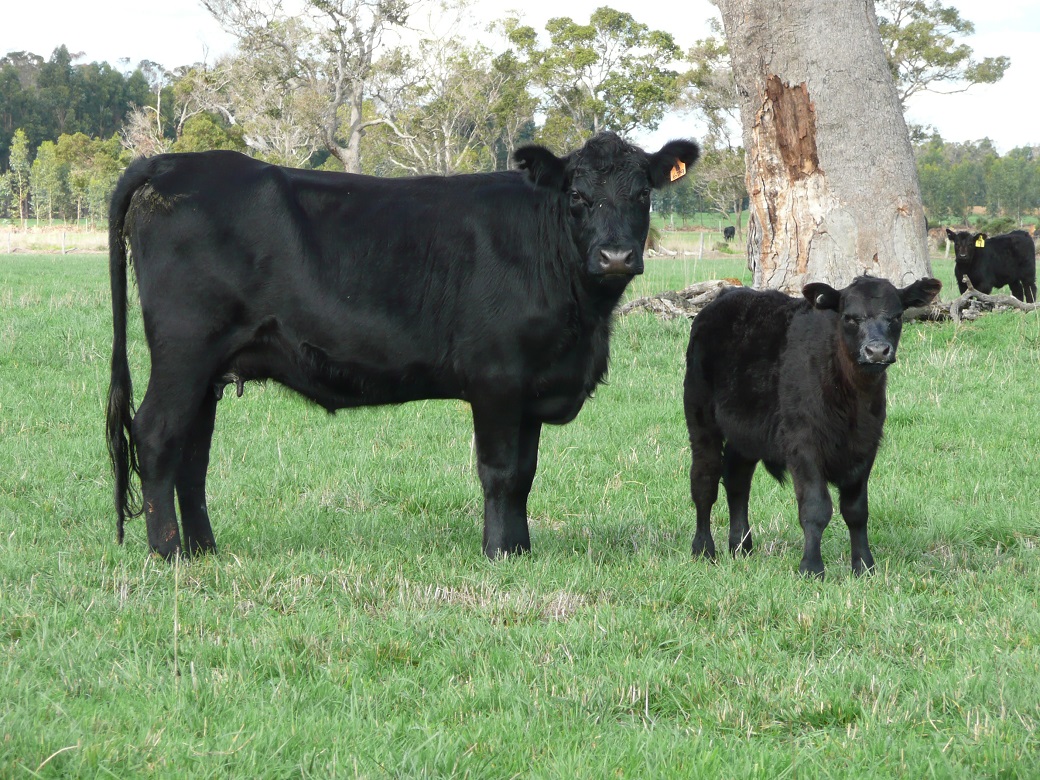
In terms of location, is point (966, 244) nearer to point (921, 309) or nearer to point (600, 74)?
point (921, 309)

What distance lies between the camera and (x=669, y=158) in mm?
5734

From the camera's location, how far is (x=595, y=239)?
17.5 ft

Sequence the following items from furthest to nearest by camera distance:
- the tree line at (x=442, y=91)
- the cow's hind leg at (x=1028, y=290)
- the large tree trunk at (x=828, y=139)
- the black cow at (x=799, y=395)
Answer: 1. the tree line at (x=442, y=91)
2. the cow's hind leg at (x=1028, y=290)
3. the large tree trunk at (x=828, y=139)
4. the black cow at (x=799, y=395)


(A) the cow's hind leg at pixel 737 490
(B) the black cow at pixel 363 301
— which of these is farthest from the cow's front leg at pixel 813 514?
(B) the black cow at pixel 363 301

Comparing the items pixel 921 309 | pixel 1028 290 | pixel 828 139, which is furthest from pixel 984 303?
pixel 1028 290

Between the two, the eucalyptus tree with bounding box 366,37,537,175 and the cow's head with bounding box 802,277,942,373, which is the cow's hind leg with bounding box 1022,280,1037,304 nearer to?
the cow's head with bounding box 802,277,942,373

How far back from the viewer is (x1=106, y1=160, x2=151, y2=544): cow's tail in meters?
5.51

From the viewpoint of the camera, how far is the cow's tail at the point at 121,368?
5.51 m

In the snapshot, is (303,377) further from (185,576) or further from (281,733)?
(281,733)

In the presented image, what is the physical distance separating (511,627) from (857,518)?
2022mm

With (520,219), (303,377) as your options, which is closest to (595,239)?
(520,219)

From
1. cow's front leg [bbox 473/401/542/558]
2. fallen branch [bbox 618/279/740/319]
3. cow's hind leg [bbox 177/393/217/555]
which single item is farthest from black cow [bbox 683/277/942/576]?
fallen branch [bbox 618/279/740/319]

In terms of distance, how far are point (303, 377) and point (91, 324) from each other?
341 inches

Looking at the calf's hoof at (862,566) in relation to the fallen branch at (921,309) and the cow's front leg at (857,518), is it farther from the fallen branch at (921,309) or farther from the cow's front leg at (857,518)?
the fallen branch at (921,309)
